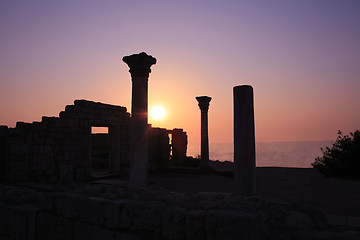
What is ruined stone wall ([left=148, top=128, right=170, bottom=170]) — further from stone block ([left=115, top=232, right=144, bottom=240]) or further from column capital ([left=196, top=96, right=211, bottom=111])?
stone block ([left=115, top=232, right=144, bottom=240])

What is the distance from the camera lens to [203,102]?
16562 millimetres

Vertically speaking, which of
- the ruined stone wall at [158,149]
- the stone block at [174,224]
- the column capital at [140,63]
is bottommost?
the stone block at [174,224]

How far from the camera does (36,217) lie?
4.55 meters

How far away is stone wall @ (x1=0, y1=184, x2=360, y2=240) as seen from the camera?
2951mm

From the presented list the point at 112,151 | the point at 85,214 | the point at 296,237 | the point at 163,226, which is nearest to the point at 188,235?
the point at 163,226

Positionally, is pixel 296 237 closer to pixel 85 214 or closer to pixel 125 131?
pixel 85 214

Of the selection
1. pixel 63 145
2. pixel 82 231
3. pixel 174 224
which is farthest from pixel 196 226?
pixel 63 145

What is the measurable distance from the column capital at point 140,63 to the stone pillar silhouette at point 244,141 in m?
3.43

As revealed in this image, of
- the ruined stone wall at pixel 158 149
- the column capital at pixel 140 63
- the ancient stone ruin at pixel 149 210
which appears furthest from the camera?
the ruined stone wall at pixel 158 149

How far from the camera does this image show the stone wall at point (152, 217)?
9.68 feet

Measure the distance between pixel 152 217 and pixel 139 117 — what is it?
194 inches

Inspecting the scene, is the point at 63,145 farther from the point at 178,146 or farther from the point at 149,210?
the point at 149,210

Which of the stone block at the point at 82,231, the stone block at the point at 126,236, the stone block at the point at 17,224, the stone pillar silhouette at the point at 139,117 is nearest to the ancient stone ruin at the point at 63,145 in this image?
the stone pillar silhouette at the point at 139,117

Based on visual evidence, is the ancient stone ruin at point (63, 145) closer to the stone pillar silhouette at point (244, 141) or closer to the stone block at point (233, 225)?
the stone pillar silhouette at point (244, 141)
